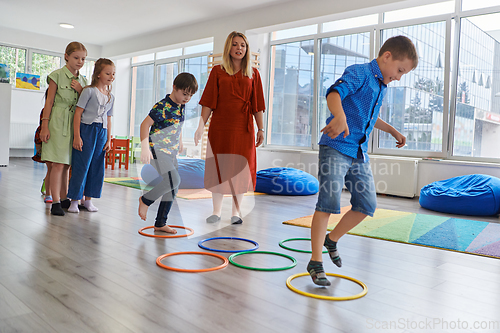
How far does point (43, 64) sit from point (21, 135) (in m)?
1.93

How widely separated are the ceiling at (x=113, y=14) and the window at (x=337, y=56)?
113cm

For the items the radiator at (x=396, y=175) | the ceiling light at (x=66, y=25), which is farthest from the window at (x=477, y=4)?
the ceiling light at (x=66, y=25)

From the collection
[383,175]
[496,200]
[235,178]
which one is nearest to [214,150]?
[235,178]

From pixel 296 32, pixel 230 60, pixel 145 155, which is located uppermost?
pixel 296 32

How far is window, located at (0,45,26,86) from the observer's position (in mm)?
9258

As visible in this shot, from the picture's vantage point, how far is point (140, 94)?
10.6 metres

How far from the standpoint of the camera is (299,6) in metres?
6.21

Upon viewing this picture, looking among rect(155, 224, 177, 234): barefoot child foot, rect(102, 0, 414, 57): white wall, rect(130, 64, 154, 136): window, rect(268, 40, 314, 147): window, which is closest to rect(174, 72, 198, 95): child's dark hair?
rect(155, 224, 177, 234): barefoot child foot

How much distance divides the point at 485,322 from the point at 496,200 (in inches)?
122

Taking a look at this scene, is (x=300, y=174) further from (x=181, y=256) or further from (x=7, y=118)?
(x=7, y=118)

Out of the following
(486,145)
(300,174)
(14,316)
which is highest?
(486,145)

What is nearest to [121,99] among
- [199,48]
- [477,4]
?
[199,48]

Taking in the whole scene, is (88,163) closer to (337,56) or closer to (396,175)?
Result: (396,175)

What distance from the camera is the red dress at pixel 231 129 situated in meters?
2.90
